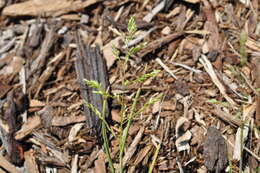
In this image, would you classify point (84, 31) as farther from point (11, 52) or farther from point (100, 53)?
point (11, 52)

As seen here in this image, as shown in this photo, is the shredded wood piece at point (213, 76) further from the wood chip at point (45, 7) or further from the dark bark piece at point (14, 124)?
the dark bark piece at point (14, 124)

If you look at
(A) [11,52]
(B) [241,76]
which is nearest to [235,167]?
(B) [241,76]

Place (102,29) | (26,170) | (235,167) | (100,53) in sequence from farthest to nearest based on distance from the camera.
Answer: (102,29) → (100,53) → (26,170) → (235,167)

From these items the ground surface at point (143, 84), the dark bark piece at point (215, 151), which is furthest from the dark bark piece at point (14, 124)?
the dark bark piece at point (215, 151)

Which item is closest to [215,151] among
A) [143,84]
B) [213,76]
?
[213,76]

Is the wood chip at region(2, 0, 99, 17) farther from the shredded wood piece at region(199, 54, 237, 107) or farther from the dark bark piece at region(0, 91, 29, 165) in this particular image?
the shredded wood piece at region(199, 54, 237, 107)

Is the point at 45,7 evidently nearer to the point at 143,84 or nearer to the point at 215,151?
the point at 143,84
